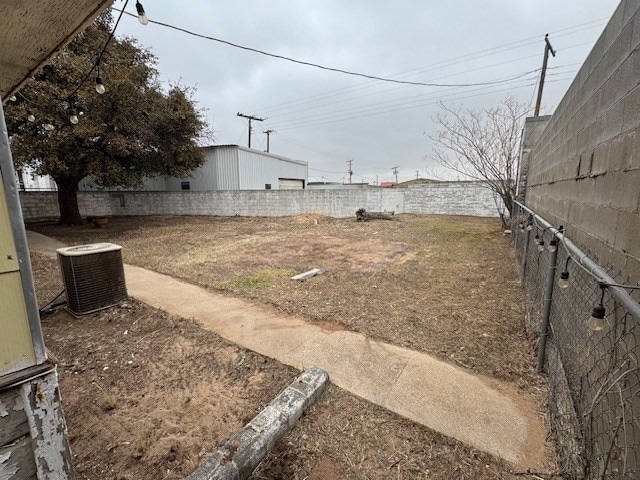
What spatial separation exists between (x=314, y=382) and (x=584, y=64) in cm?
363

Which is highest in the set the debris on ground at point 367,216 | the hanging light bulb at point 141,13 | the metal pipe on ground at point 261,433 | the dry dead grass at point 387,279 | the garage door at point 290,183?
the hanging light bulb at point 141,13

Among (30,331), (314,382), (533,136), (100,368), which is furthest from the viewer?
(533,136)

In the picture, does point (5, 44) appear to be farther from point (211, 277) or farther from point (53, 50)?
point (211, 277)

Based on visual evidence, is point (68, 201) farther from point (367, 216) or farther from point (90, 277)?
point (367, 216)

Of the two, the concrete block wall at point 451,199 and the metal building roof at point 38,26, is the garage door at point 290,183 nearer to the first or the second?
the concrete block wall at point 451,199

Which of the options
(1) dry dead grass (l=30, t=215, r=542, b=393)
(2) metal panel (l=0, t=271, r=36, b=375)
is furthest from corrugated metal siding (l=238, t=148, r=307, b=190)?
(2) metal panel (l=0, t=271, r=36, b=375)

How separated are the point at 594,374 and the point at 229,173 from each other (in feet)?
58.3

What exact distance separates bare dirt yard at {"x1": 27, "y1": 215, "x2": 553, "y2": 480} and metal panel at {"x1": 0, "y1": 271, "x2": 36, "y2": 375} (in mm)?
1113

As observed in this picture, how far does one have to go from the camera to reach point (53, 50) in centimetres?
198

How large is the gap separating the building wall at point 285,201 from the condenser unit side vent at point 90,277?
11727 mm

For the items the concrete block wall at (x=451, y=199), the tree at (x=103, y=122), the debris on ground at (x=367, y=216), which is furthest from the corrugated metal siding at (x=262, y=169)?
the concrete block wall at (x=451, y=199)

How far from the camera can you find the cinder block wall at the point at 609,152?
140 centimetres

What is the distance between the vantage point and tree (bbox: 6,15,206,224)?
851 centimetres

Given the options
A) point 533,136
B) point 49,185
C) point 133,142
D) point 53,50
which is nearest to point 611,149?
point 53,50
